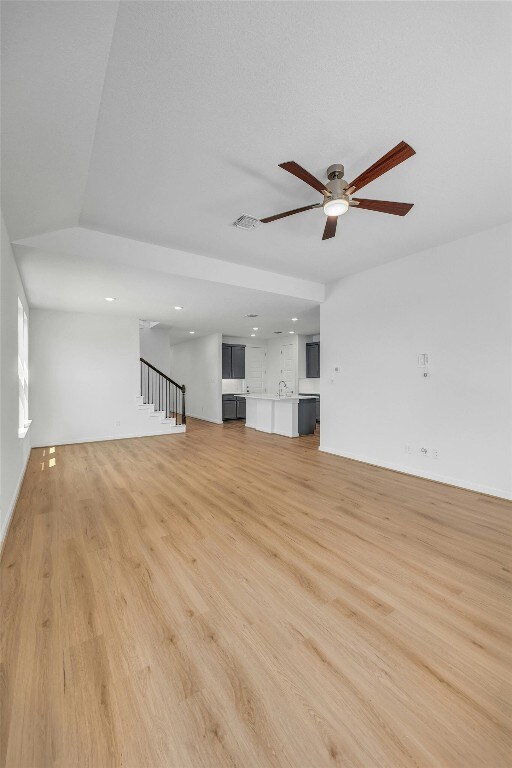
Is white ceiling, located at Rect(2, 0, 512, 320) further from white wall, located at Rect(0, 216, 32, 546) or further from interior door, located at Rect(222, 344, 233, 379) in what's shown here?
interior door, located at Rect(222, 344, 233, 379)

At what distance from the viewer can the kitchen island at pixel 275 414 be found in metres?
7.22

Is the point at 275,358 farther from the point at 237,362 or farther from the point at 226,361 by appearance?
the point at 226,361

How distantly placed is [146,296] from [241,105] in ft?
12.7

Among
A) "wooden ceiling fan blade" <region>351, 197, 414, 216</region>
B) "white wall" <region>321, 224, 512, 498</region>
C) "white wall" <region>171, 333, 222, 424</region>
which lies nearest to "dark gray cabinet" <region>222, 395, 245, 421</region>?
"white wall" <region>171, 333, 222, 424</region>

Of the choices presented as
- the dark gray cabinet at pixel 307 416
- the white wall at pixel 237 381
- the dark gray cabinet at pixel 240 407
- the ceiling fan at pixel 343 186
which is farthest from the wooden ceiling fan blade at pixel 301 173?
the white wall at pixel 237 381

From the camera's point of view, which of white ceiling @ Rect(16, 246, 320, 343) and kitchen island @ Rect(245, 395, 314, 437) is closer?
white ceiling @ Rect(16, 246, 320, 343)

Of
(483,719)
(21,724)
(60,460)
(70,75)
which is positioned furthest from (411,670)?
(60,460)

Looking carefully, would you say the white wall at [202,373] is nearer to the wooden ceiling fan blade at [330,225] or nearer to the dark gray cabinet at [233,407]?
the dark gray cabinet at [233,407]

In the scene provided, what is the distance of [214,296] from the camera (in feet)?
17.5

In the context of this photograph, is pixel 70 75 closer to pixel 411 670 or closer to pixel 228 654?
pixel 228 654

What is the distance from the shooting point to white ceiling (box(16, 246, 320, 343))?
13.2ft

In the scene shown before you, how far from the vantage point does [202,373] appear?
10086 mm

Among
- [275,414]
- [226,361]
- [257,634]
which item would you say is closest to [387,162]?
[257,634]

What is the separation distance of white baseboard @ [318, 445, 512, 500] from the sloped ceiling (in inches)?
119
